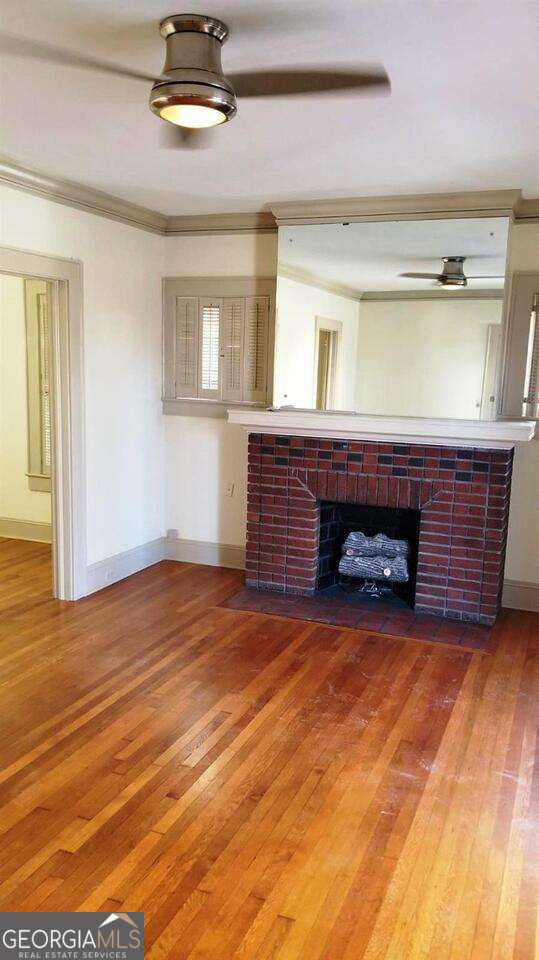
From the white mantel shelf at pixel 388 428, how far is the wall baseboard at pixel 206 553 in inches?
40.3

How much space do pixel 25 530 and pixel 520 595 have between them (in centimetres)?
394

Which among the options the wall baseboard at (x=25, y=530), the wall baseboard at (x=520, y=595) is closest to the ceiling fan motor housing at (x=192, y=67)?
the wall baseboard at (x=520, y=595)

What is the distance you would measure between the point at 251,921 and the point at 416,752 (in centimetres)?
113

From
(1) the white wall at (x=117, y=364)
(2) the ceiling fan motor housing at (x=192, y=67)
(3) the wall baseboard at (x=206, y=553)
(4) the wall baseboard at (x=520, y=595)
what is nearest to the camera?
(2) the ceiling fan motor housing at (x=192, y=67)

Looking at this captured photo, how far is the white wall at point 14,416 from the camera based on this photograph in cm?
588

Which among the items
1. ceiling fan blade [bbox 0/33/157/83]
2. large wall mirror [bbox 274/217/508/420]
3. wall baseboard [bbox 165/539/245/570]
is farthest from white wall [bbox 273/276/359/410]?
ceiling fan blade [bbox 0/33/157/83]

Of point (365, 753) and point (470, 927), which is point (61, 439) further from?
point (470, 927)

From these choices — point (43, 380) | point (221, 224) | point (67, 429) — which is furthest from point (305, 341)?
point (43, 380)

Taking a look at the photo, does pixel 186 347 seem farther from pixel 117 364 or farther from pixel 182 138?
pixel 182 138

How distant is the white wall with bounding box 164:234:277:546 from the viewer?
5121mm

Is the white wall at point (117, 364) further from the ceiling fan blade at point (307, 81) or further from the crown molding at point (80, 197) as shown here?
the ceiling fan blade at point (307, 81)

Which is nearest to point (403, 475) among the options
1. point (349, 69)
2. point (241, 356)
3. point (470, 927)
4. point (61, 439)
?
point (241, 356)

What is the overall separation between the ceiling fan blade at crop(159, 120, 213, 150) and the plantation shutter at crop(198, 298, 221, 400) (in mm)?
1835

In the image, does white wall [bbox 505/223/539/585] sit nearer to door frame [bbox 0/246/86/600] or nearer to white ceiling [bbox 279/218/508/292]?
white ceiling [bbox 279/218/508/292]
